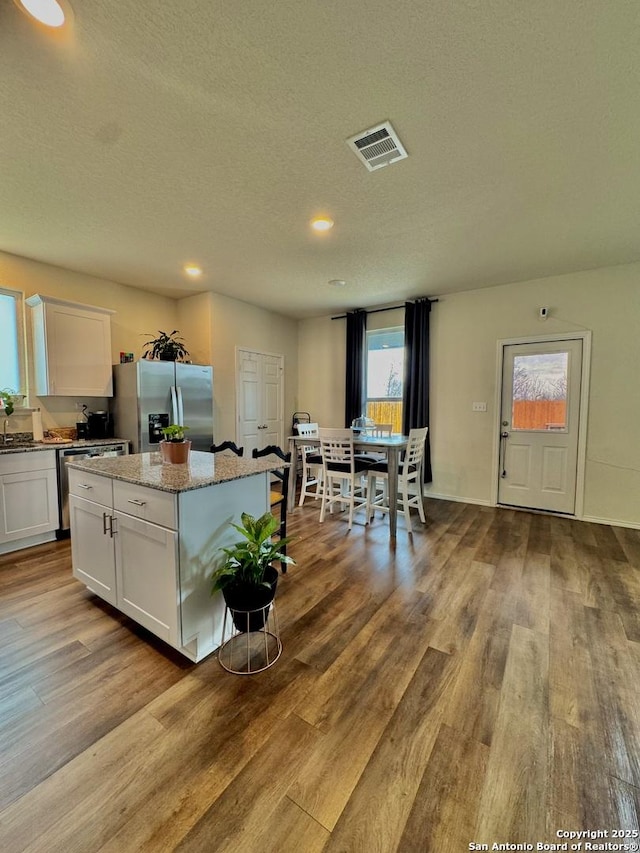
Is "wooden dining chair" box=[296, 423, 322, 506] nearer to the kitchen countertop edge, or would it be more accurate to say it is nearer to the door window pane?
the kitchen countertop edge

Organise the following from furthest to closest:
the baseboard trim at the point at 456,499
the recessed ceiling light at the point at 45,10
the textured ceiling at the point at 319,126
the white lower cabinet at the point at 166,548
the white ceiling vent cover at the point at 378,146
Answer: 1. the baseboard trim at the point at 456,499
2. the white ceiling vent cover at the point at 378,146
3. the white lower cabinet at the point at 166,548
4. the textured ceiling at the point at 319,126
5. the recessed ceiling light at the point at 45,10

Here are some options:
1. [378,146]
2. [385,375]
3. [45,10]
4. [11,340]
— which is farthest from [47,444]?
[385,375]

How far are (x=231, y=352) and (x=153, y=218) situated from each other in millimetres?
2286

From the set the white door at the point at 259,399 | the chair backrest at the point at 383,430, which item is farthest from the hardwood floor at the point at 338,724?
the white door at the point at 259,399

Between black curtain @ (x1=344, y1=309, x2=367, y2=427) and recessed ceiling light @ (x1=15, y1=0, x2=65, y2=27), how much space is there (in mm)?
4385

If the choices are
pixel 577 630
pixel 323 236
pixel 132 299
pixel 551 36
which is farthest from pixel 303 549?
pixel 132 299

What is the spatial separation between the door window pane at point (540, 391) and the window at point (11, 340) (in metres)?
5.67

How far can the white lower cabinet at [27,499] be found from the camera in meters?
2.98

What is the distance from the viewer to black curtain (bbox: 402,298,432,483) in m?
4.86

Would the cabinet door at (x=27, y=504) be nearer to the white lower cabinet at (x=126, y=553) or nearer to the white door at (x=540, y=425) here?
the white lower cabinet at (x=126, y=553)

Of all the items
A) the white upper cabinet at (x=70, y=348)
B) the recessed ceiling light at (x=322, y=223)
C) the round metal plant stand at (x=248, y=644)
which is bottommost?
the round metal plant stand at (x=248, y=644)

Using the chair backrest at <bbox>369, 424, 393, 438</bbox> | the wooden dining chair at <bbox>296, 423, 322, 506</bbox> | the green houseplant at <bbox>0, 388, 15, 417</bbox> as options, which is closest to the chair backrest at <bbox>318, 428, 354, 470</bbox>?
the wooden dining chair at <bbox>296, 423, 322, 506</bbox>

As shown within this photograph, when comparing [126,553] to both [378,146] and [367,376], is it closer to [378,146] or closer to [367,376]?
[378,146]

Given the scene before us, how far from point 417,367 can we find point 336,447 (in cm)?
199
